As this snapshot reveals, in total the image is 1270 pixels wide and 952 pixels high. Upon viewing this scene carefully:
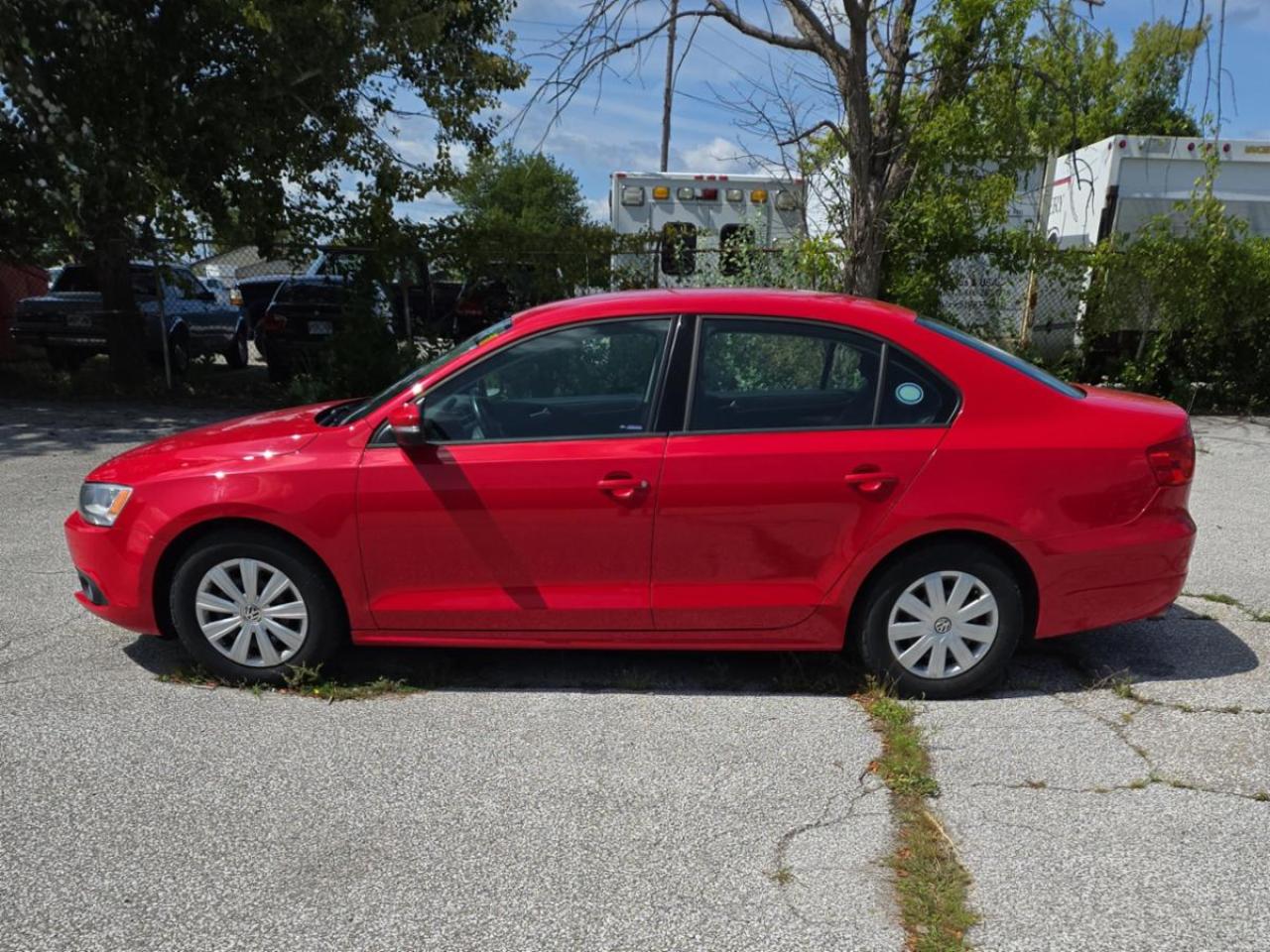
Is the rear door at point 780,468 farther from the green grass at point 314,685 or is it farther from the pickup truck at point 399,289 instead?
the pickup truck at point 399,289

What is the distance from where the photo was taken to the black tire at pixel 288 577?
4289 millimetres

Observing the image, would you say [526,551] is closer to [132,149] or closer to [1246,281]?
[132,149]

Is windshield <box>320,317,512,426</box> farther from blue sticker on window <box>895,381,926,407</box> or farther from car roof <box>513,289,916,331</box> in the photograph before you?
blue sticker on window <box>895,381,926,407</box>

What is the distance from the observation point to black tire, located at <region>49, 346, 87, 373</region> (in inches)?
553

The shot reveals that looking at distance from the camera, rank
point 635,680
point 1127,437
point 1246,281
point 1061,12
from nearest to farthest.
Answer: point 1127,437 < point 635,680 < point 1061,12 < point 1246,281

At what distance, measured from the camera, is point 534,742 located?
3957mm

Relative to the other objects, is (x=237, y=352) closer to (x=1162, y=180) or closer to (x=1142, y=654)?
(x=1162, y=180)

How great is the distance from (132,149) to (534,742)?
9374 mm

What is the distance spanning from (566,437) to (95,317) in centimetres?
1140

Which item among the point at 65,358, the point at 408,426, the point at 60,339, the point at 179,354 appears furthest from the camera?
the point at 179,354

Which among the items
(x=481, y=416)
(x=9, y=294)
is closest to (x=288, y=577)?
(x=481, y=416)

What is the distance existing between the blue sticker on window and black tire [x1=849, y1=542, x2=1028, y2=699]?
1.93ft

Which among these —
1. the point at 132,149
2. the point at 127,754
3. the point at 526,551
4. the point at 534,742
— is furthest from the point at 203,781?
the point at 132,149

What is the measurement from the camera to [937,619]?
13.9ft
